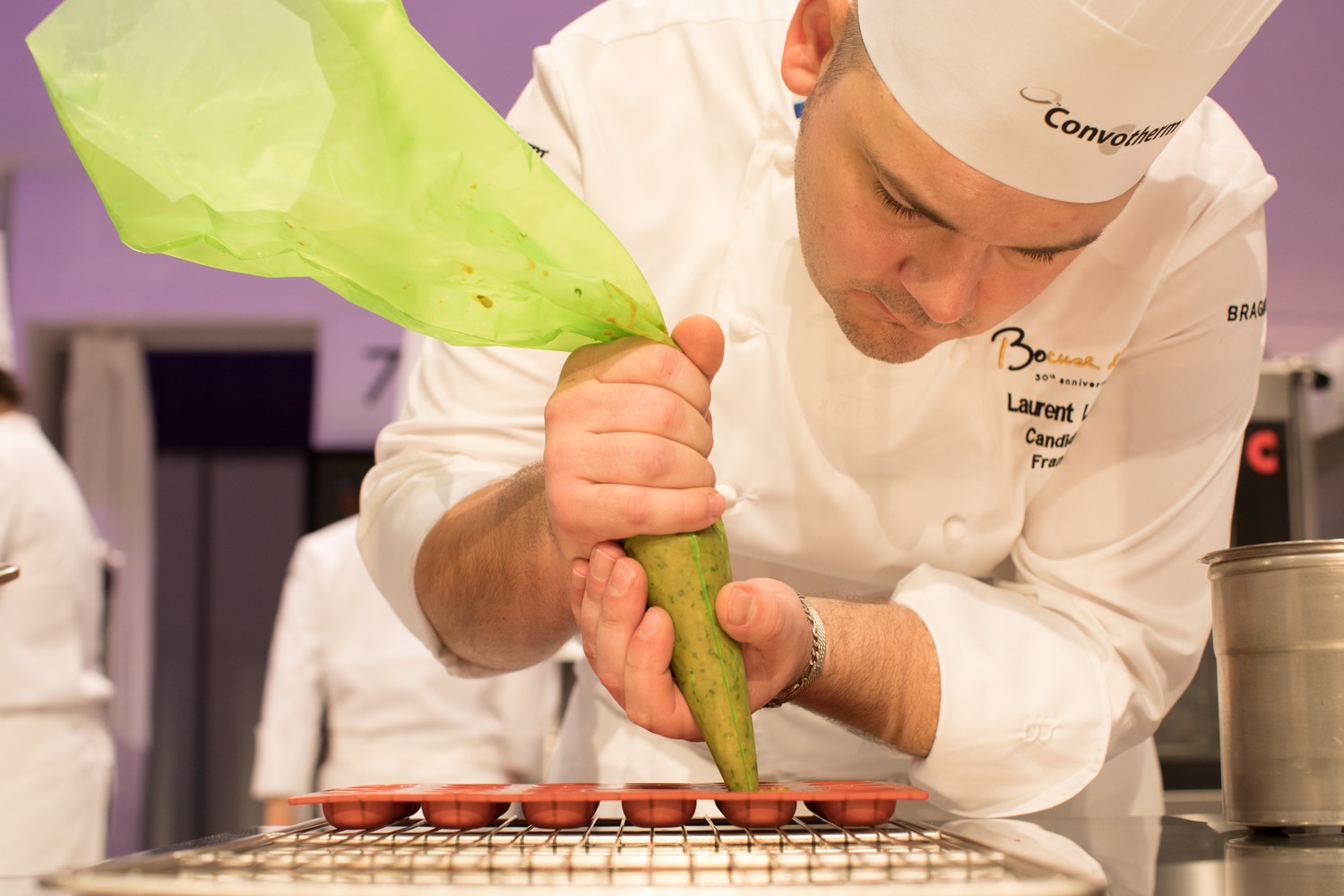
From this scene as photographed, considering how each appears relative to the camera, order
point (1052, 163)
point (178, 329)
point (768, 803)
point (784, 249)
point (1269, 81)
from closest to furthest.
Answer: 1. point (768, 803)
2. point (1052, 163)
3. point (784, 249)
4. point (1269, 81)
5. point (178, 329)

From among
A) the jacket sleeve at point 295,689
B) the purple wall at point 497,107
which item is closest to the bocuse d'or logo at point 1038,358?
the jacket sleeve at point 295,689

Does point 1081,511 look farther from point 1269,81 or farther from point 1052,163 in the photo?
point 1269,81

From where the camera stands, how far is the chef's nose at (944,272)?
102 cm

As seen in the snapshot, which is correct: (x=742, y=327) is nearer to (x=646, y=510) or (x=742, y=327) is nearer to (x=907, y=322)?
(x=907, y=322)

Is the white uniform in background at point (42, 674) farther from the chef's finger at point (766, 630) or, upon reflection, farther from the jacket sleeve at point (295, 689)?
the chef's finger at point (766, 630)

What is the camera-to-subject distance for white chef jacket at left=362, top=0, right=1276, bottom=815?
1.25 meters

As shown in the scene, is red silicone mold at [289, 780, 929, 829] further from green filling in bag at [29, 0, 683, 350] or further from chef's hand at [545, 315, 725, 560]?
green filling in bag at [29, 0, 683, 350]

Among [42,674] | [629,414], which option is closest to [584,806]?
[629,414]

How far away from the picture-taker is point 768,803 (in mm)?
719

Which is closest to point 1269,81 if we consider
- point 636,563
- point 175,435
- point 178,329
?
point 636,563

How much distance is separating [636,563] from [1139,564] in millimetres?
664

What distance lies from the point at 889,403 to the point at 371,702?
8.31ft

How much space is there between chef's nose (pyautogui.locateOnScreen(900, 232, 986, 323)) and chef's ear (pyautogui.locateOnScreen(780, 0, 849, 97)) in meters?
Result: 0.23

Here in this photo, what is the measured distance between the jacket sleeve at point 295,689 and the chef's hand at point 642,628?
2886mm
